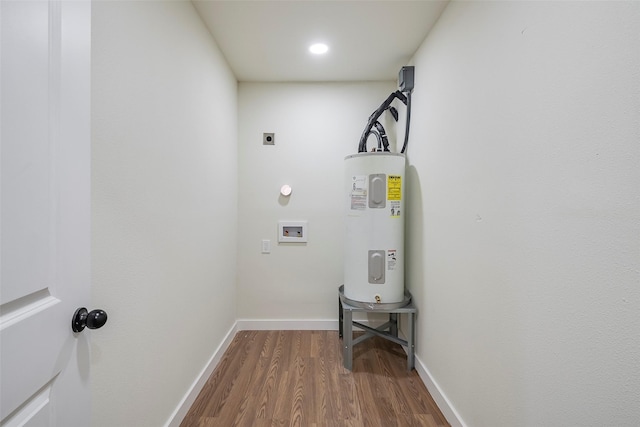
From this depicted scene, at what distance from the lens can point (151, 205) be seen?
1177 mm

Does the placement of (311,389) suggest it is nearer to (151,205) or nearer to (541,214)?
(151,205)

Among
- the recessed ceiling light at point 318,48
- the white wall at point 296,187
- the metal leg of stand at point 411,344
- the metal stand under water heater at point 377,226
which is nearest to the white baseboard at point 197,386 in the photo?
the white wall at point 296,187

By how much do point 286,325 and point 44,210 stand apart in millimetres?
2274

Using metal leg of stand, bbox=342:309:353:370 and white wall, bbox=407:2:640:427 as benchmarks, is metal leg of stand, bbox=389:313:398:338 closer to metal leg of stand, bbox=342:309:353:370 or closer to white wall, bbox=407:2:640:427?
metal leg of stand, bbox=342:309:353:370

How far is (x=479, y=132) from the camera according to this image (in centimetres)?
123

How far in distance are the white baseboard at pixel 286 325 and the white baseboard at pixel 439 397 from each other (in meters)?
0.89

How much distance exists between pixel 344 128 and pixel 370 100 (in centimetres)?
37

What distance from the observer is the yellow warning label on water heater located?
1933 millimetres

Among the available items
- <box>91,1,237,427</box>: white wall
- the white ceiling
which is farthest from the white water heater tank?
<box>91,1,237,427</box>: white wall

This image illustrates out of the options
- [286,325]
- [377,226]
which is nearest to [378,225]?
[377,226]

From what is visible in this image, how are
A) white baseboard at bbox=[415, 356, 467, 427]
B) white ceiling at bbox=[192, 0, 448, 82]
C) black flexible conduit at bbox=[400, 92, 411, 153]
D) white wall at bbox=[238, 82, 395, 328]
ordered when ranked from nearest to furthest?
white baseboard at bbox=[415, 356, 467, 427] → white ceiling at bbox=[192, 0, 448, 82] → black flexible conduit at bbox=[400, 92, 411, 153] → white wall at bbox=[238, 82, 395, 328]

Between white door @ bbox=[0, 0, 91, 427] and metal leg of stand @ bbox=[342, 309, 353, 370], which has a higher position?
white door @ bbox=[0, 0, 91, 427]

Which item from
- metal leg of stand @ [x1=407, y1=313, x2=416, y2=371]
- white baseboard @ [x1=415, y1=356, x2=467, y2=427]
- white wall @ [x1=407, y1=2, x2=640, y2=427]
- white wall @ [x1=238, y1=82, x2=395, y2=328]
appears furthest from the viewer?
white wall @ [x1=238, y1=82, x2=395, y2=328]

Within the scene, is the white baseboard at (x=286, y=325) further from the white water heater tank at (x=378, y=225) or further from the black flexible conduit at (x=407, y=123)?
the black flexible conduit at (x=407, y=123)
